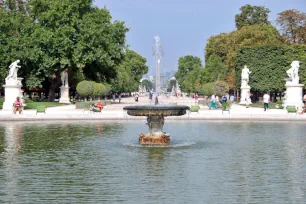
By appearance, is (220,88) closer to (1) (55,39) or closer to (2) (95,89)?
(2) (95,89)

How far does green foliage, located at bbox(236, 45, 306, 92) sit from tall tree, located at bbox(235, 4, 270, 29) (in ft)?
99.2

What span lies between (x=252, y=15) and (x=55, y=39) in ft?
152

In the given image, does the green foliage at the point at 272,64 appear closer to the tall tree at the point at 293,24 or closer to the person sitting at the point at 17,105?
the tall tree at the point at 293,24

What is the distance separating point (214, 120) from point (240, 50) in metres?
34.6

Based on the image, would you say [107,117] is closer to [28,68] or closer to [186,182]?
[186,182]

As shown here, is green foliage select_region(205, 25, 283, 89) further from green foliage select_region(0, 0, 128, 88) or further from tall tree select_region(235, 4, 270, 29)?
green foliage select_region(0, 0, 128, 88)

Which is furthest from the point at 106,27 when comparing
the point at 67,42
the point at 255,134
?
the point at 255,134

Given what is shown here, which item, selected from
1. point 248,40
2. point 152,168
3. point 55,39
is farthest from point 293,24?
point 152,168

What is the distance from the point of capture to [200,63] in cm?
17238

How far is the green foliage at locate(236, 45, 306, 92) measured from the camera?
207 ft

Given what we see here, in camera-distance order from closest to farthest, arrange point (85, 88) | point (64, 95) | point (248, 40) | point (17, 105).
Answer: point (17, 105) < point (85, 88) < point (64, 95) < point (248, 40)

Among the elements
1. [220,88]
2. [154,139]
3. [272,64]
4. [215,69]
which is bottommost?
[154,139]

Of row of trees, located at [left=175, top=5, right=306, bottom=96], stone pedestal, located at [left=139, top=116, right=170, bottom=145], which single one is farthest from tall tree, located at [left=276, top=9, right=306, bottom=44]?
stone pedestal, located at [left=139, top=116, right=170, bottom=145]

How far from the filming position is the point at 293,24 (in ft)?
250
